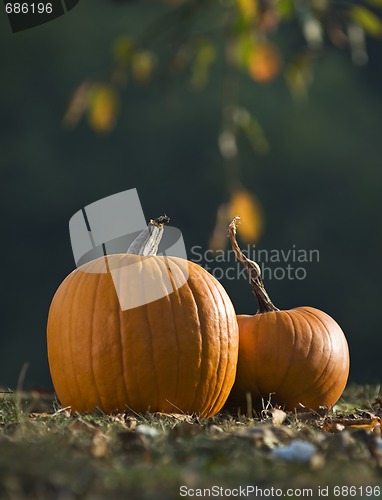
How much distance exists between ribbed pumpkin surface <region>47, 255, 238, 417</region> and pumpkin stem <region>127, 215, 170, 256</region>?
0.08 meters

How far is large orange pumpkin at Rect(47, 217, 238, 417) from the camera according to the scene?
200cm

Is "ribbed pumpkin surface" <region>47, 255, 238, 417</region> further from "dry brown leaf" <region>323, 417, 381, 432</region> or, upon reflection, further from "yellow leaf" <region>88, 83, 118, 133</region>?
"yellow leaf" <region>88, 83, 118, 133</region>

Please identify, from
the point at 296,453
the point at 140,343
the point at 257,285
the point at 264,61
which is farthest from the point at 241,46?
the point at 257,285

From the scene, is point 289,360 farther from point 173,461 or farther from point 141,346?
→ point 173,461

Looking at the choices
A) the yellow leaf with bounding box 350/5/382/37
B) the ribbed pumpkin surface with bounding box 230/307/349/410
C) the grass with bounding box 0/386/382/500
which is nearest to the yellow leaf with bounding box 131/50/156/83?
the yellow leaf with bounding box 350/5/382/37

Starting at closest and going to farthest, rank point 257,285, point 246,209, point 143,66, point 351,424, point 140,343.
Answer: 1. point 246,209
2. point 143,66
3. point 351,424
4. point 140,343
5. point 257,285

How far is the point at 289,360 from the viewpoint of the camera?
2189 millimetres

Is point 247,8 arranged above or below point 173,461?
above

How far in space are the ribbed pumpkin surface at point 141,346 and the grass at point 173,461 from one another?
248 millimetres

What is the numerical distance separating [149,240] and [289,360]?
1.70ft

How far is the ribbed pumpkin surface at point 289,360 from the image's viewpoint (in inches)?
86.4

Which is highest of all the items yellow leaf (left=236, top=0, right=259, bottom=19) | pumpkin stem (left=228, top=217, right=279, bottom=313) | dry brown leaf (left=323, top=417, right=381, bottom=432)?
yellow leaf (left=236, top=0, right=259, bottom=19)

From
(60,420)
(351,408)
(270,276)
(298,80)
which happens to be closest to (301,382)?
(351,408)

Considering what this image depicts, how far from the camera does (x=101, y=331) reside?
6.57 feet
